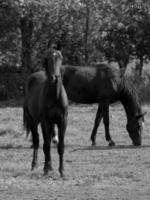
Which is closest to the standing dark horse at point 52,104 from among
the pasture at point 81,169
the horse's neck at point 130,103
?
the pasture at point 81,169

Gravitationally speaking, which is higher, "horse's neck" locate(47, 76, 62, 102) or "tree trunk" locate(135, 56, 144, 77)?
"horse's neck" locate(47, 76, 62, 102)

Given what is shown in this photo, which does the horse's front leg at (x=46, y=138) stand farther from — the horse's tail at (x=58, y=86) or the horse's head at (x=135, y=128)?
the horse's head at (x=135, y=128)

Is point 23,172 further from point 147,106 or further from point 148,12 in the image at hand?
point 148,12

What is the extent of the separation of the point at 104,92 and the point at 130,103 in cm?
75

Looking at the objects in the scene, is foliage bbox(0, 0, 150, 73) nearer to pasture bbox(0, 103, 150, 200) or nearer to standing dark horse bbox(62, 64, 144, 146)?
pasture bbox(0, 103, 150, 200)

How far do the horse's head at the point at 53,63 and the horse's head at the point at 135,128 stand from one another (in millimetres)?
5811

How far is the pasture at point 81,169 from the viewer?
9.30 meters

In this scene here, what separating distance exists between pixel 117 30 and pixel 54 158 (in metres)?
18.0

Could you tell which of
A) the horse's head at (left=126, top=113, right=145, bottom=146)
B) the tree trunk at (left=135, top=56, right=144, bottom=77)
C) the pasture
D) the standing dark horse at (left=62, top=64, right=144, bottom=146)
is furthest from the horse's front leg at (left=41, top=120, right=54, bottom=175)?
the tree trunk at (left=135, top=56, right=144, bottom=77)

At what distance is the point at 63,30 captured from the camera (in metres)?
28.8

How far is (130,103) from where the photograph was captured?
1631 cm

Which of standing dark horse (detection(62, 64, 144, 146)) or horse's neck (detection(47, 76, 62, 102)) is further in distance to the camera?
standing dark horse (detection(62, 64, 144, 146))

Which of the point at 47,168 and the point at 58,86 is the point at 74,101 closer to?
the point at 47,168

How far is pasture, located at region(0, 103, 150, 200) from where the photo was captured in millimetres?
9297
